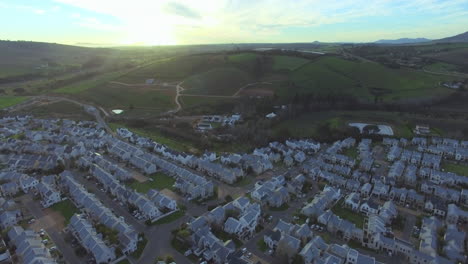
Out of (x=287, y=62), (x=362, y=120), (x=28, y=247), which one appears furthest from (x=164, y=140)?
(x=287, y=62)

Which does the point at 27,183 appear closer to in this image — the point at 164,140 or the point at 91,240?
the point at 91,240

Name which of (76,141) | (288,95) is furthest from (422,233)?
(288,95)

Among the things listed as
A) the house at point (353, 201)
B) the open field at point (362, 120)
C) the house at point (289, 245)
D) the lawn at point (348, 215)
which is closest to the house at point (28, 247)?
the house at point (289, 245)

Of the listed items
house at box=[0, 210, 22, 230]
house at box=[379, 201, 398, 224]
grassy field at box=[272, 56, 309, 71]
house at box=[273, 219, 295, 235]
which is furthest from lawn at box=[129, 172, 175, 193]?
grassy field at box=[272, 56, 309, 71]

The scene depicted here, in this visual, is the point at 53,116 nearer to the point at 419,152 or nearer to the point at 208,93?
the point at 208,93

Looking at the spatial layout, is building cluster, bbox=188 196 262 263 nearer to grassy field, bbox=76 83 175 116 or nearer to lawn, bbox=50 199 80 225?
lawn, bbox=50 199 80 225

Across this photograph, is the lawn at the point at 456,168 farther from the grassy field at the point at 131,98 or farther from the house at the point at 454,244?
the grassy field at the point at 131,98
